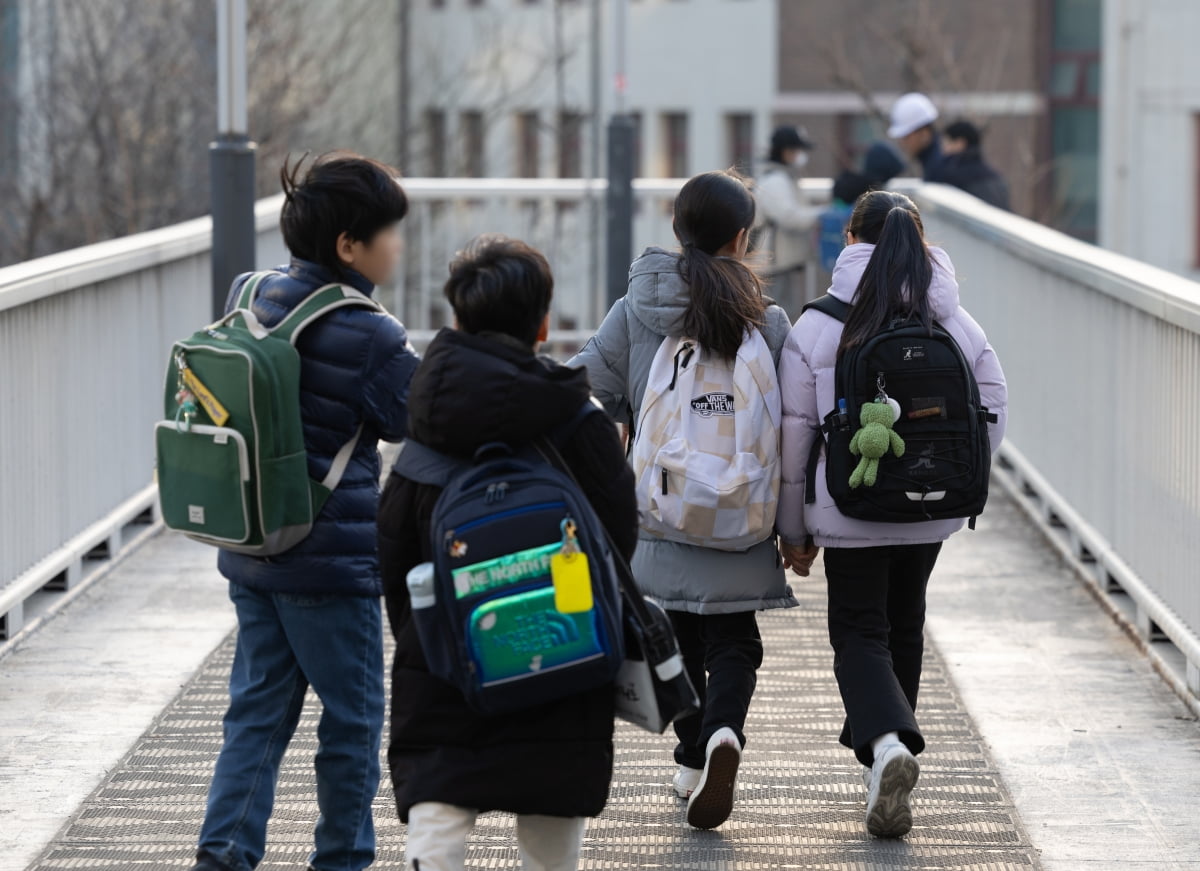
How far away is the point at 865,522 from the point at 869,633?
30 centimetres

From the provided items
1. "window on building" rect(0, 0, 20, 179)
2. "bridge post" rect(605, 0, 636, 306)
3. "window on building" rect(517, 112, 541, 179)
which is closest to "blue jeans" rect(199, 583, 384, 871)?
"bridge post" rect(605, 0, 636, 306)

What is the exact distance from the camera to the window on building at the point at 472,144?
39912 millimetres

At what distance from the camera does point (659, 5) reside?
150ft

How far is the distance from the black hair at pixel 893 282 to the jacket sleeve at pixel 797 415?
11 centimetres

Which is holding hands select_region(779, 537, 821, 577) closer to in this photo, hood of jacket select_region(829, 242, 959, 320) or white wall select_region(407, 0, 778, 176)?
hood of jacket select_region(829, 242, 959, 320)

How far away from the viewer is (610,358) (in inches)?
209

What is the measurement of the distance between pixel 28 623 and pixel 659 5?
39543 millimetres

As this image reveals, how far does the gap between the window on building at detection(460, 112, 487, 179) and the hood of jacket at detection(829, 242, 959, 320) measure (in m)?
33.9

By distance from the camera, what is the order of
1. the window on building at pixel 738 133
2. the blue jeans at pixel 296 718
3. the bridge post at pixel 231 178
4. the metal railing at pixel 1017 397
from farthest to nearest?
the window on building at pixel 738 133
the bridge post at pixel 231 178
the metal railing at pixel 1017 397
the blue jeans at pixel 296 718

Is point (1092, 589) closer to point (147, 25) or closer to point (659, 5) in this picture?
point (147, 25)

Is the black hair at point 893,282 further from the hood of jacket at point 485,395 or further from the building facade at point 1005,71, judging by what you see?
the building facade at point 1005,71

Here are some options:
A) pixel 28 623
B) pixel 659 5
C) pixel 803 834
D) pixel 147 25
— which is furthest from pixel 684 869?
pixel 659 5

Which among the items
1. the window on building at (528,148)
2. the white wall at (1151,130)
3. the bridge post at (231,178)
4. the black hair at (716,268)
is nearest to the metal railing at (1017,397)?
the bridge post at (231,178)

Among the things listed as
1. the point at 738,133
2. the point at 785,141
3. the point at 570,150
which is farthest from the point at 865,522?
the point at 738,133
